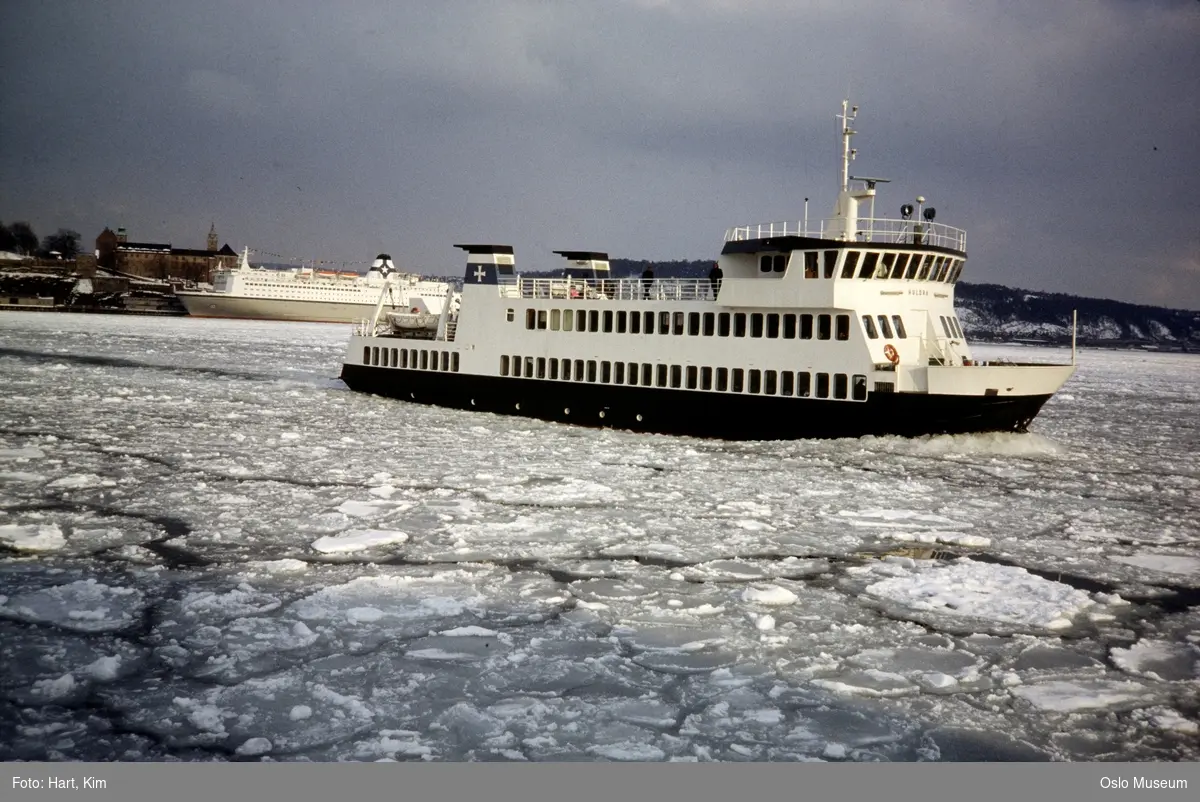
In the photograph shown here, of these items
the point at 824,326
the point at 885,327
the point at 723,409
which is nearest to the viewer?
the point at 824,326

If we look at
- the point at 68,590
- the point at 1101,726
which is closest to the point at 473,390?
the point at 68,590

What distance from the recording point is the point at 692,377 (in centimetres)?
2192

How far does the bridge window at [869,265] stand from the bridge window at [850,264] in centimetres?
18

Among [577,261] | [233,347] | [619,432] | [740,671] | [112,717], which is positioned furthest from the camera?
[233,347]

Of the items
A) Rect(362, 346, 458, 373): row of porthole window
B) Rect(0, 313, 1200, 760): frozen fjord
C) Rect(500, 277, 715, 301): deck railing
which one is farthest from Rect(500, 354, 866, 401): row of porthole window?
Rect(362, 346, 458, 373): row of porthole window

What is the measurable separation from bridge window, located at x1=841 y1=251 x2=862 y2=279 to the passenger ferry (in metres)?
0.04

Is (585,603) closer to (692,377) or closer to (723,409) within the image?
(723,409)

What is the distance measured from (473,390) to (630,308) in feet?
19.4

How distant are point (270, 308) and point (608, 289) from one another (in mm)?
84400

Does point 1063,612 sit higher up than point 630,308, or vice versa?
point 630,308

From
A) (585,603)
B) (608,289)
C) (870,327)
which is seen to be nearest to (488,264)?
(608,289)

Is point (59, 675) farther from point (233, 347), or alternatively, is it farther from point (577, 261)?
point (233, 347)

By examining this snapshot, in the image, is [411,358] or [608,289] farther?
[411,358]

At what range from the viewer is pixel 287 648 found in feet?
24.9
